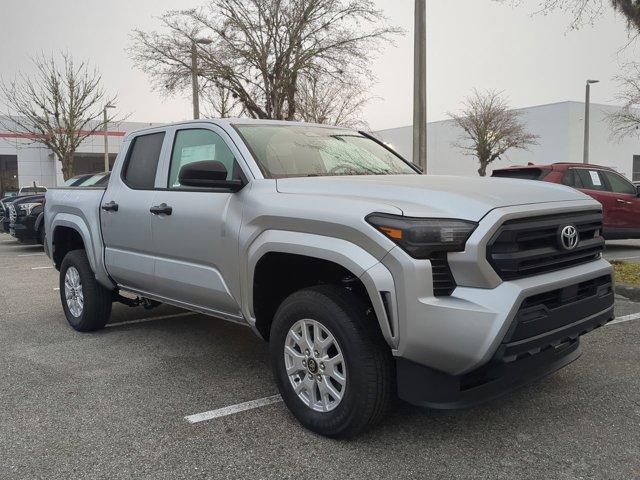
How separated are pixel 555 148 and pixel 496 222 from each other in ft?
136

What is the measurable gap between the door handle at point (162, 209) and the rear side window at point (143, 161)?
1.17 feet

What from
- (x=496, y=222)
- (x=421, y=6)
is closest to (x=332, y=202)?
(x=496, y=222)

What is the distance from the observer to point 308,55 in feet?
60.2

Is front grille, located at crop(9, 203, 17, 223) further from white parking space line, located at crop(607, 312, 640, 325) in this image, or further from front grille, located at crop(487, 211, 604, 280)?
front grille, located at crop(487, 211, 604, 280)

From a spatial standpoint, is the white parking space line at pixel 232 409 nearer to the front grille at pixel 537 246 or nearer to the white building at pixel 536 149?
the front grille at pixel 537 246

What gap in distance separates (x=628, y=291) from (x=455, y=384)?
474 centimetres

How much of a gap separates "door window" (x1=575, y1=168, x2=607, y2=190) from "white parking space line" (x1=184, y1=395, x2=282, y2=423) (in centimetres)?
867

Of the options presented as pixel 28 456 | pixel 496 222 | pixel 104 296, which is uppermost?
pixel 496 222

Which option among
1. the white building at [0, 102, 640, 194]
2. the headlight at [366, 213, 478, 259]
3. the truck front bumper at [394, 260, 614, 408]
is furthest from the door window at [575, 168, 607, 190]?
the white building at [0, 102, 640, 194]

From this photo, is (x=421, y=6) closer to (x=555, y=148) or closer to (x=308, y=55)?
(x=308, y=55)

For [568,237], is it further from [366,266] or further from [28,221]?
[28,221]

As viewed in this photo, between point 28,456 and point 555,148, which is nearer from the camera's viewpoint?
point 28,456

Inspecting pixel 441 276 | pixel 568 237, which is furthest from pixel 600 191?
pixel 441 276

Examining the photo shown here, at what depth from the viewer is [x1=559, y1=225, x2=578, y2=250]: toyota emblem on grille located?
317cm
